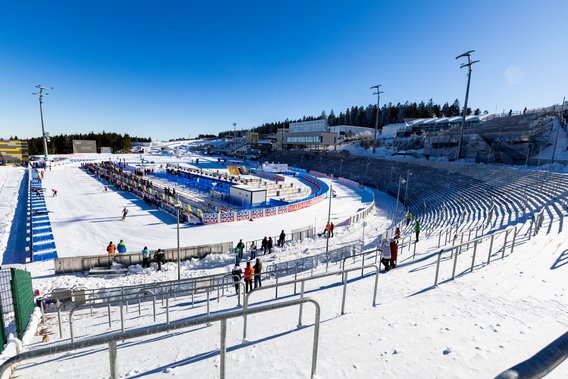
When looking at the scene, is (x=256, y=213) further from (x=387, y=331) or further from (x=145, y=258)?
(x=387, y=331)

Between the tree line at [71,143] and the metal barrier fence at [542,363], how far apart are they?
12534 cm

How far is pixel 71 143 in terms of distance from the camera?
339 feet

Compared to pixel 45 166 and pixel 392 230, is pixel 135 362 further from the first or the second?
pixel 45 166

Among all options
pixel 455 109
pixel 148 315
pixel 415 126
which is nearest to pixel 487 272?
pixel 148 315

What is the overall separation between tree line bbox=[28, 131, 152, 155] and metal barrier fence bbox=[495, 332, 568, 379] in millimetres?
125337

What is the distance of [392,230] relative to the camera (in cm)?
1927

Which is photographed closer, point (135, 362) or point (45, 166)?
point (135, 362)

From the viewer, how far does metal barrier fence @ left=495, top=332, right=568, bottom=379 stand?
1.47 metres

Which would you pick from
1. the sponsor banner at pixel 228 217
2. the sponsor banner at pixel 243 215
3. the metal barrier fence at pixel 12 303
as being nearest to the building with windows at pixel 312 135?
the sponsor banner at pixel 243 215

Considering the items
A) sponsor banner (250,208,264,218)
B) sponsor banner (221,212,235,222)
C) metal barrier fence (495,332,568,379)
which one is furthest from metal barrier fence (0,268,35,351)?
sponsor banner (250,208,264,218)

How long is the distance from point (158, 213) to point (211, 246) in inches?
445

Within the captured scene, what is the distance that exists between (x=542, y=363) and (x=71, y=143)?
12950cm

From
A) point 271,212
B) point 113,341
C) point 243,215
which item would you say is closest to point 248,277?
point 113,341

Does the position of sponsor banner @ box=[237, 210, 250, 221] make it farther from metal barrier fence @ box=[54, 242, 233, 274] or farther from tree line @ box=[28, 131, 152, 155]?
tree line @ box=[28, 131, 152, 155]
